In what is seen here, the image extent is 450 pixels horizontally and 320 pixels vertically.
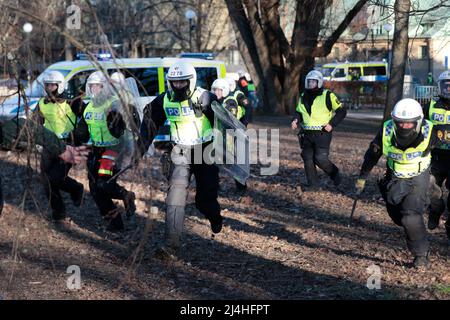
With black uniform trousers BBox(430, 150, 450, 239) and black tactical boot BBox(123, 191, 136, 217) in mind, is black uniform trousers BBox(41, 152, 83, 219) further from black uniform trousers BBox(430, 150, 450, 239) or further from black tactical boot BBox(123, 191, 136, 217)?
black uniform trousers BBox(430, 150, 450, 239)

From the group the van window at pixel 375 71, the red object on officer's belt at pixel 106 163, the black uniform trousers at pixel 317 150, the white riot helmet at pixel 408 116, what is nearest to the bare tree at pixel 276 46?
the black uniform trousers at pixel 317 150

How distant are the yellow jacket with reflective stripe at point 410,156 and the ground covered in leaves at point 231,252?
90 cm

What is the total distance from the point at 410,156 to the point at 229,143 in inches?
86.9

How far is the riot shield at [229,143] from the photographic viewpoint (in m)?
8.20

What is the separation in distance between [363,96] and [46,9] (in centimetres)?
2829

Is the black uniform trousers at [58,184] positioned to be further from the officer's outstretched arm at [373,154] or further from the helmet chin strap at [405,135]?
the helmet chin strap at [405,135]

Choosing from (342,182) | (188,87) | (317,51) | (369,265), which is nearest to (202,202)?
(188,87)

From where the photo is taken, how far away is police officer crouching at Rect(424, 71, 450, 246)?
8.43 meters

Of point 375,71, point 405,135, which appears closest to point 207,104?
point 405,135

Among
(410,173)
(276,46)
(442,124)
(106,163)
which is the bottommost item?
(106,163)

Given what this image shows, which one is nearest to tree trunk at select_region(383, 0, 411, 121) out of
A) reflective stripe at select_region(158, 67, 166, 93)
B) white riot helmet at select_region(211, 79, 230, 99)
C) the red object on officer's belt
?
white riot helmet at select_region(211, 79, 230, 99)

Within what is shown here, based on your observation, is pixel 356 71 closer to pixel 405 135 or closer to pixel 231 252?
pixel 231 252

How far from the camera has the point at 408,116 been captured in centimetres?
705

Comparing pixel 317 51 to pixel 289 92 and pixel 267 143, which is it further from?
pixel 267 143
